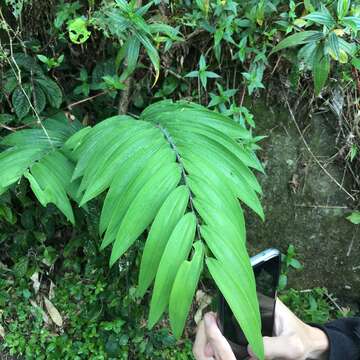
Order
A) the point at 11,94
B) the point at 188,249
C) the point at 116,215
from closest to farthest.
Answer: the point at 188,249, the point at 116,215, the point at 11,94

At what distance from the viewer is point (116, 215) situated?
43.2 inches

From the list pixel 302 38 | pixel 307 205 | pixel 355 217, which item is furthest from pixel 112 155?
pixel 355 217

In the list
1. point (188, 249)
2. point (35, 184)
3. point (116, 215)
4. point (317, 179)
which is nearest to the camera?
point (188, 249)

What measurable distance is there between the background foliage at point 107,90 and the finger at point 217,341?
59cm

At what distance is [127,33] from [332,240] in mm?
1387

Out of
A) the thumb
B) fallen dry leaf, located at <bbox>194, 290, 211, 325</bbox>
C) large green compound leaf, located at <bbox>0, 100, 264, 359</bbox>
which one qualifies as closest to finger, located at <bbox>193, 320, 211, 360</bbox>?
the thumb

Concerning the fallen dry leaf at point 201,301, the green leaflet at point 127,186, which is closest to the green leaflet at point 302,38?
the green leaflet at point 127,186

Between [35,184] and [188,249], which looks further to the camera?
[35,184]

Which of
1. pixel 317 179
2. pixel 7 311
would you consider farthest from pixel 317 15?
pixel 7 311

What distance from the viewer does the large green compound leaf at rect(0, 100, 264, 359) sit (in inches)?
35.1

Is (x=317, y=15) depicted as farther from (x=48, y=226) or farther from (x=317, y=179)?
(x=48, y=226)

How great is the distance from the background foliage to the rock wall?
0.28 ft

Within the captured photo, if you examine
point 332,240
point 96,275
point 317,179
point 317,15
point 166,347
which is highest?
point 317,15

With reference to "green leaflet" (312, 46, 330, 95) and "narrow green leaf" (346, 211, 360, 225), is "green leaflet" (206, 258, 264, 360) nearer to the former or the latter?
"green leaflet" (312, 46, 330, 95)
